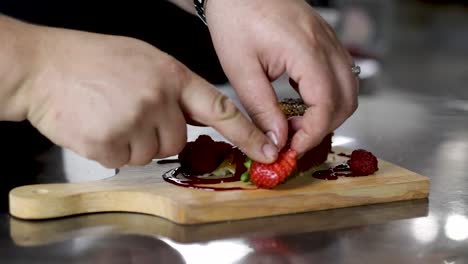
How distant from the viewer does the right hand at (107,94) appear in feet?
3.19

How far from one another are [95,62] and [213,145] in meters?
0.32

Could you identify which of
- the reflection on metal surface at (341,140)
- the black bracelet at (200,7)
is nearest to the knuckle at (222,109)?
the black bracelet at (200,7)

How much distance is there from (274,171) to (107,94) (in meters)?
0.28

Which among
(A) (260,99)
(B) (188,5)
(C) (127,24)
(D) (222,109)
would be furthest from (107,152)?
(C) (127,24)

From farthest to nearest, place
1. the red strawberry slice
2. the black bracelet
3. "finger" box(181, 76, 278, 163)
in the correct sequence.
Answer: the black bracelet
the red strawberry slice
"finger" box(181, 76, 278, 163)

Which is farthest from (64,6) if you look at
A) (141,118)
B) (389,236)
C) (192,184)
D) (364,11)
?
(364,11)

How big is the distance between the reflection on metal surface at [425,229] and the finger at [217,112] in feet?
0.78

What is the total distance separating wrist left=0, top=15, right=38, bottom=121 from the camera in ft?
3.17

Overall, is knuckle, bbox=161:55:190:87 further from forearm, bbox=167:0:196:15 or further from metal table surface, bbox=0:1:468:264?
forearm, bbox=167:0:196:15

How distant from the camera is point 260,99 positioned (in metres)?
1.17

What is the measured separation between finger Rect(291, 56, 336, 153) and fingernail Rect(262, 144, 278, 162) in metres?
0.04

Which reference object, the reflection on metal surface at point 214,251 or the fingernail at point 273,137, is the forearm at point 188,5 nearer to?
the fingernail at point 273,137

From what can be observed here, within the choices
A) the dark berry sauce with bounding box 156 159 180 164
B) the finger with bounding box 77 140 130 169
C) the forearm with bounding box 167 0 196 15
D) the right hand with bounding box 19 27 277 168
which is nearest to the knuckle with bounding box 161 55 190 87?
the right hand with bounding box 19 27 277 168

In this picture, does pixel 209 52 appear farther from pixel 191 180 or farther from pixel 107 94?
pixel 107 94
